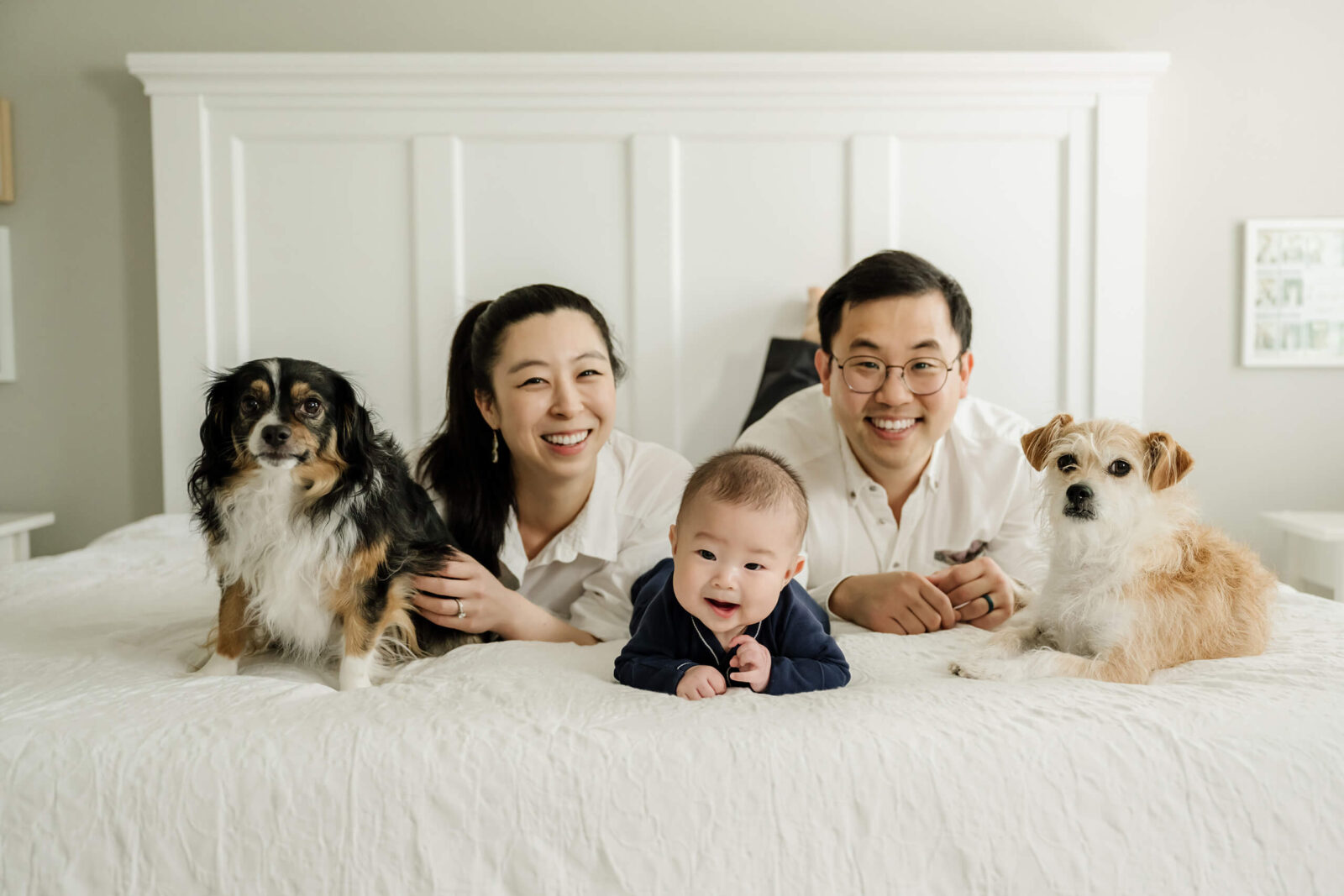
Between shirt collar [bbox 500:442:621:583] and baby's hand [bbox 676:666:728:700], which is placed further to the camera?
shirt collar [bbox 500:442:621:583]

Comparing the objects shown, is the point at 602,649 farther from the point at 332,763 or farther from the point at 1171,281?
the point at 1171,281

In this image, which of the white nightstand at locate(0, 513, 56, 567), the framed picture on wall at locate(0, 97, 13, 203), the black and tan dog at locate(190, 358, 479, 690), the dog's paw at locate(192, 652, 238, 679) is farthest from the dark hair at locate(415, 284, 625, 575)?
the framed picture on wall at locate(0, 97, 13, 203)

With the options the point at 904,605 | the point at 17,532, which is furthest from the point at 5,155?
the point at 904,605

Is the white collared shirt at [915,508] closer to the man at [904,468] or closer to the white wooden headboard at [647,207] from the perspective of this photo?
the man at [904,468]

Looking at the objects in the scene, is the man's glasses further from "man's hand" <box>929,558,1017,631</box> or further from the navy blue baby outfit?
the navy blue baby outfit

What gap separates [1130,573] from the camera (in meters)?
1.16

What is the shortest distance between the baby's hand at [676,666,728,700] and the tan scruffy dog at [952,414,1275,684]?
0.35 m

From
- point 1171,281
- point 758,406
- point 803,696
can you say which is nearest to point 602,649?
point 803,696

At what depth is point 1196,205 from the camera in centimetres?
335

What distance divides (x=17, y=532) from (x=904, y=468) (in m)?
3.28

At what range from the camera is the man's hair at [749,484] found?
1.17 metres

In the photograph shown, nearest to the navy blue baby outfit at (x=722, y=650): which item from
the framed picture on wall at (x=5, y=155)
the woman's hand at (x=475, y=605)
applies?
the woman's hand at (x=475, y=605)

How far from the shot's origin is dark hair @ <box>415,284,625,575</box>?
61.8 inches

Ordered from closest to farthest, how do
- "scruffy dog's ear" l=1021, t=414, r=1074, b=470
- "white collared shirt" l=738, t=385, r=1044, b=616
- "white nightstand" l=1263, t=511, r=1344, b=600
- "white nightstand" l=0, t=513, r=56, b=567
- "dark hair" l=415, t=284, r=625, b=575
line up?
"scruffy dog's ear" l=1021, t=414, r=1074, b=470 → "dark hair" l=415, t=284, r=625, b=575 → "white collared shirt" l=738, t=385, r=1044, b=616 → "white nightstand" l=1263, t=511, r=1344, b=600 → "white nightstand" l=0, t=513, r=56, b=567
